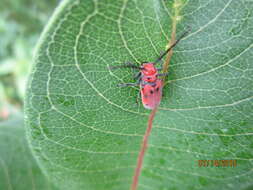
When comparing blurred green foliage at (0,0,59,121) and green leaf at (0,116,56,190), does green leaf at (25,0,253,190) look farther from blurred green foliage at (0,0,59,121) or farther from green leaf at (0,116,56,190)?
blurred green foliage at (0,0,59,121)

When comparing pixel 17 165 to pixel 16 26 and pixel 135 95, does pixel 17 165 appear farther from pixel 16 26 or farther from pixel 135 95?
pixel 16 26

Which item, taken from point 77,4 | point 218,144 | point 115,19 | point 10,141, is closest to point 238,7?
point 115,19

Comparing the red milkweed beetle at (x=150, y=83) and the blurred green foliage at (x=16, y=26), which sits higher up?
the blurred green foliage at (x=16, y=26)

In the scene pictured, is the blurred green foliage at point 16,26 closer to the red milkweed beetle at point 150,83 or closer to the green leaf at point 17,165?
the green leaf at point 17,165

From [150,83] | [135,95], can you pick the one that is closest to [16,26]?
[150,83]

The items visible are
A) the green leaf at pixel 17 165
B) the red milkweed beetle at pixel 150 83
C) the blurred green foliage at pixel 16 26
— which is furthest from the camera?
the blurred green foliage at pixel 16 26

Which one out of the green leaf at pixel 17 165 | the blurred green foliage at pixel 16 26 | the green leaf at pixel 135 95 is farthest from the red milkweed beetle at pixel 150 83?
the blurred green foliage at pixel 16 26
